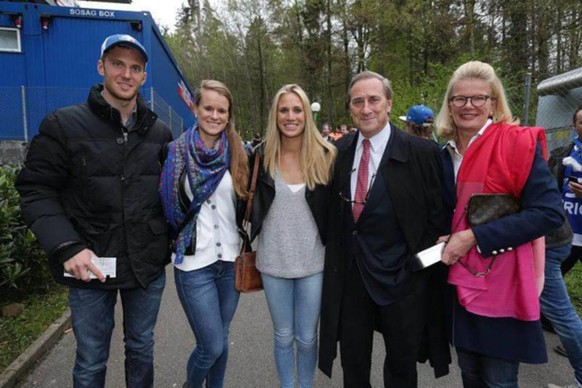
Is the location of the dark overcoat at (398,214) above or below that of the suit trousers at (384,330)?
above

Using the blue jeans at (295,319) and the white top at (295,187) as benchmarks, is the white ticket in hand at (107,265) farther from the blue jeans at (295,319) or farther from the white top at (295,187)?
the white top at (295,187)

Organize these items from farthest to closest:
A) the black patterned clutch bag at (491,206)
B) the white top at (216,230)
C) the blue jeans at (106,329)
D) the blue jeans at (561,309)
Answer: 1. the blue jeans at (561,309)
2. the white top at (216,230)
3. the blue jeans at (106,329)
4. the black patterned clutch bag at (491,206)

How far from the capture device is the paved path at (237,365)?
3.10 m

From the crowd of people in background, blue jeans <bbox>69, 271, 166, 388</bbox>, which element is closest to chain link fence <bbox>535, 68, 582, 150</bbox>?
the crowd of people in background

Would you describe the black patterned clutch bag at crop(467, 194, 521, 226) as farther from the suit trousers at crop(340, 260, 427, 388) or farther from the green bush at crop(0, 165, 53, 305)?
the green bush at crop(0, 165, 53, 305)

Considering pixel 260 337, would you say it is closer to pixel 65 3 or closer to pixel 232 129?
pixel 232 129

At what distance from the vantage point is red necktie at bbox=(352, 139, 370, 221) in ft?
7.71

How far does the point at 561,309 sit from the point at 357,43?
28.2 metres

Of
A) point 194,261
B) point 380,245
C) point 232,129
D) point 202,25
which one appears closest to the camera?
point 380,245

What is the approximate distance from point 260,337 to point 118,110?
262 cm

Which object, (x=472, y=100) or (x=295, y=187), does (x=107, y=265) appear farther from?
(x=472, y=100)

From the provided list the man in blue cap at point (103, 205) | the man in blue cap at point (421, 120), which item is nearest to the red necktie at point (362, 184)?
the man in blue cap at point (103, 205)

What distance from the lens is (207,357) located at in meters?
2.57

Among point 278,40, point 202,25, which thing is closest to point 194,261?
point 278,40
